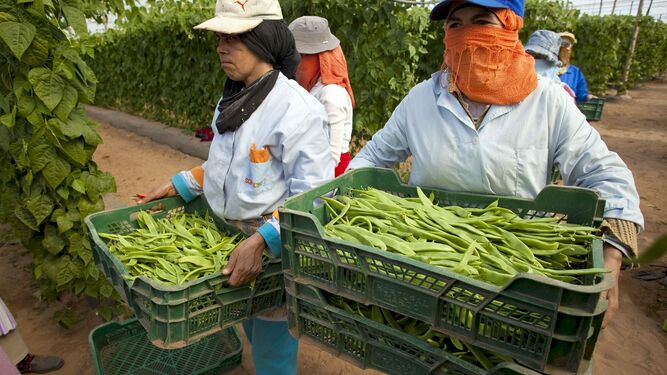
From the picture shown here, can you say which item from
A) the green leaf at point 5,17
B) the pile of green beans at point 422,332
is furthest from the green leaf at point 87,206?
the pile of green beans at point 422,332

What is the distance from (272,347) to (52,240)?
2050 millimetres

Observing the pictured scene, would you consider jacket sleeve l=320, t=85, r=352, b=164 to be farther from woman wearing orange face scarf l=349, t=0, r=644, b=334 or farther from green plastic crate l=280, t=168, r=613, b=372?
green plastic crate l=280, t=168, r=613, b=372

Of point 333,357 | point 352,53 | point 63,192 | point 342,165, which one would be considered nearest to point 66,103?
point 63,192

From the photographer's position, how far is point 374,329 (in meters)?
1.46

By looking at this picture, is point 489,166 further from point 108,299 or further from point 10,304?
point 10,304

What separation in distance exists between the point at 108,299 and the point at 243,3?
298 centimetres

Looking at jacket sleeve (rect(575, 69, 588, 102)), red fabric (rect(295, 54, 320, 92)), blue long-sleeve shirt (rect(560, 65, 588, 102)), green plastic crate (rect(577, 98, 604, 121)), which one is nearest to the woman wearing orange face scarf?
red fabric (rect(295, 54, 320, 92))

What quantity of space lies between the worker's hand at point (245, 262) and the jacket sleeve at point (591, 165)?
1.34 metres

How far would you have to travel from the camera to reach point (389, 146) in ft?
7.42

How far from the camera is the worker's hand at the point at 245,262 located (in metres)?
1.82

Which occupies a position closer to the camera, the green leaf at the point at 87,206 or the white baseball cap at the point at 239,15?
the white baseball cap at the point at 239,15

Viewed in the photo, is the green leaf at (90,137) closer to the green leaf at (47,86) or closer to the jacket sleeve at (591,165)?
the green leaf at (47,86)

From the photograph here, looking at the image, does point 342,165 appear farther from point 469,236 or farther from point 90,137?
point 469,236

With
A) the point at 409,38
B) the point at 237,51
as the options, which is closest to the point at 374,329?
the point at 237,51
